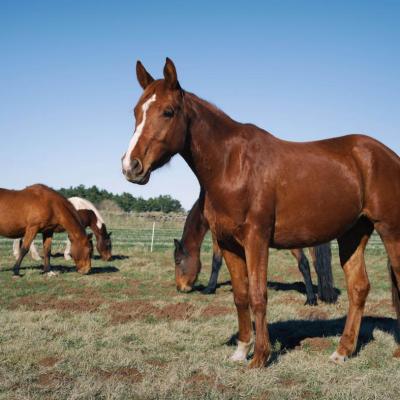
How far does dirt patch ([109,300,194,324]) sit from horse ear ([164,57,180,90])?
13.0 feet

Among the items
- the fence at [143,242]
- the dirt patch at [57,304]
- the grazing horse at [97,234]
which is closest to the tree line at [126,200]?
the fence at [143,242]

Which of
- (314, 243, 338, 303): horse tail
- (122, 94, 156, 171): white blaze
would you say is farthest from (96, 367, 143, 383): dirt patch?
(314, 243, 338, 303): horse tail

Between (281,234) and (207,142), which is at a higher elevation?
(207,142)

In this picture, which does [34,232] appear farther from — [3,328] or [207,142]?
[207,142]

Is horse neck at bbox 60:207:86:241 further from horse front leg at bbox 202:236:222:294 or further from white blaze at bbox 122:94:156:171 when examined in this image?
white blaze at bbox 122:94:156:171

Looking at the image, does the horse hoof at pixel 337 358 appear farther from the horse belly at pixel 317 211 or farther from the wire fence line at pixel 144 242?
the wire fence line at pixel 144 242

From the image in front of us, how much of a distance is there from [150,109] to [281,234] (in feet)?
5.96

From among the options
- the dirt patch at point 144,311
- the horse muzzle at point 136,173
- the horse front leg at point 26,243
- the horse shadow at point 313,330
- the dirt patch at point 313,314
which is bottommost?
the dirt patch at point 144,311

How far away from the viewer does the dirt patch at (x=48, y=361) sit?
4758 mm

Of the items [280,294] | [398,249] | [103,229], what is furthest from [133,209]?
[398,249]

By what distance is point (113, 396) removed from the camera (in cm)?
375

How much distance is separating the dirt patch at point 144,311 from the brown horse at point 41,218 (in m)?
5.66

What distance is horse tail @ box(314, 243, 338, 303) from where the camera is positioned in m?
9.04

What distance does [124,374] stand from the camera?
4492 millimetres
